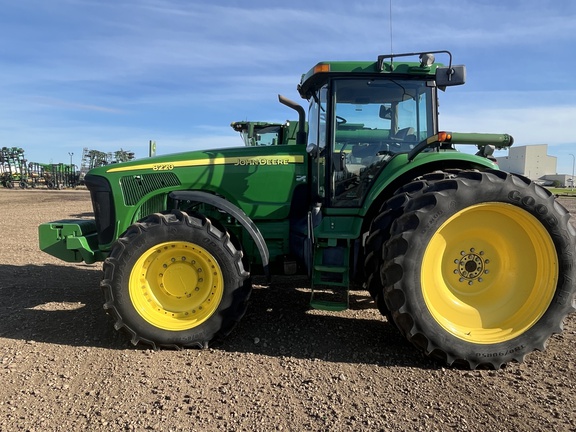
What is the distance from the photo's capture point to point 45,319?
4.43 metres

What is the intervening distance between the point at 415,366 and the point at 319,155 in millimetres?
2076

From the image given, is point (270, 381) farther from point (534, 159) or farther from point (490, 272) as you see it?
point (534, 159)

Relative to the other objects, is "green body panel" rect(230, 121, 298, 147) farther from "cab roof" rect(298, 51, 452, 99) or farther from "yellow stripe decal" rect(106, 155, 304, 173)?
"cab roof" rect(298, 51, 452, 99)

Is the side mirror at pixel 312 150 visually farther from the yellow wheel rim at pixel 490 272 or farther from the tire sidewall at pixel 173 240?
the yellow wheel rim at pixel 490 272

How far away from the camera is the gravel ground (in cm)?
274

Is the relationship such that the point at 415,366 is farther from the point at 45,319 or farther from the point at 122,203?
the point at 45,319

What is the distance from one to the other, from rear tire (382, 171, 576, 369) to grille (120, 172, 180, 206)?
2322 millimetres

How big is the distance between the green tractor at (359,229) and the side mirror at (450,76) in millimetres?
11

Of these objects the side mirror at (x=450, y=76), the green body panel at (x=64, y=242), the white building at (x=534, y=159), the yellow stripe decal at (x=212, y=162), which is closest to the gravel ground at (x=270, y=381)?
the green body panel at (x=64, y=242)

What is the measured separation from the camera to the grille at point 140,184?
4363 millimetres

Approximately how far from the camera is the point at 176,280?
3879mm

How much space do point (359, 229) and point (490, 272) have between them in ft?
3.84

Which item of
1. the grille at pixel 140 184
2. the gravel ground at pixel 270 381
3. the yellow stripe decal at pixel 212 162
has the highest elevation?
the yellow stripe decal at pixel 212 162

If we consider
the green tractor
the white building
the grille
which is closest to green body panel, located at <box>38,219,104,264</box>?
the green tractor
